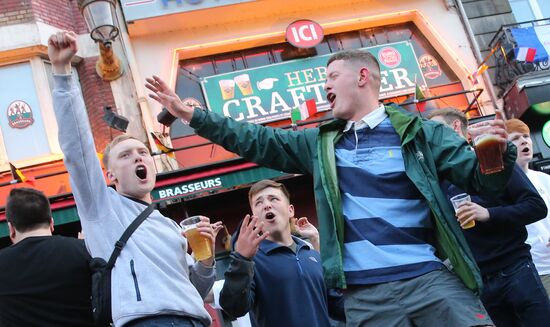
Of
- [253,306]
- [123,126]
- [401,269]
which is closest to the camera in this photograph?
[401,269]

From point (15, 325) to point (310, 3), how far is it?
429 inches

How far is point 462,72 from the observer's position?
1337 cm

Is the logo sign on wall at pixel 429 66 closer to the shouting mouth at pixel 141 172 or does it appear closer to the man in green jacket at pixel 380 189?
the man in green jacket at pixel 380 189

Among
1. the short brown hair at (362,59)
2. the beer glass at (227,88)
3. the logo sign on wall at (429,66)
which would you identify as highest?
the beer glass at (227,88)

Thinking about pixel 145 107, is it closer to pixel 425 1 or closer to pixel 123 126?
pixel 123 126

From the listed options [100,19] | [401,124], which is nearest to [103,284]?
[401,124]

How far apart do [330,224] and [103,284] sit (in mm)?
1204

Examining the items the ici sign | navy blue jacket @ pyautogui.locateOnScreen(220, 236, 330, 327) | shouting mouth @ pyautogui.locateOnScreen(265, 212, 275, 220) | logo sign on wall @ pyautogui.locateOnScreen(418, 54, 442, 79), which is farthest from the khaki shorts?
logo sign on wall @ pyautogui.locateOnScreen(418, 54, 442, 79)

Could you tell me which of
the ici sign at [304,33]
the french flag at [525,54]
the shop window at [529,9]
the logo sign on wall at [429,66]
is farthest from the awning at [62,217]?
Result: the shop window at [529,9]

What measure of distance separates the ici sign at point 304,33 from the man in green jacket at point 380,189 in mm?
9148

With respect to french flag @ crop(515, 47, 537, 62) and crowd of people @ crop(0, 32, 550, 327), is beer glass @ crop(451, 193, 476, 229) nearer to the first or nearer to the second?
crowd of people @ crop(0, 32, 550, 327)

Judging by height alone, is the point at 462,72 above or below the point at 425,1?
below

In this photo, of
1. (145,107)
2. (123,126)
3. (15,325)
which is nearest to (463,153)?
(15,325)

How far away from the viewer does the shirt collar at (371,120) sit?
3.73 meters
